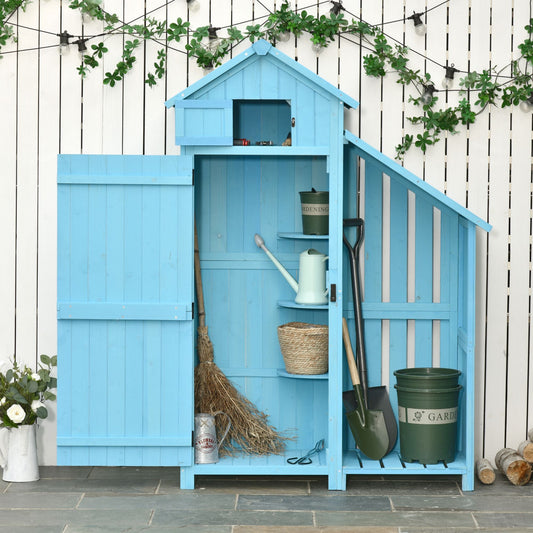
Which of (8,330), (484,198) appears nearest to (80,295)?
(8,330)

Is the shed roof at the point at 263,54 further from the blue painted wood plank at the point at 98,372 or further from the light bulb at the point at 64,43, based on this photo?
the blue painted wood plank at the point at 98,372

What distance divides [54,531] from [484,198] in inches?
113

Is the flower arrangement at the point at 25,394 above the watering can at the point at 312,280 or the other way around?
the other way around

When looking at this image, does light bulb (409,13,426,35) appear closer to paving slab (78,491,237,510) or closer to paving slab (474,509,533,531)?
paving slab (474,509,533,531)

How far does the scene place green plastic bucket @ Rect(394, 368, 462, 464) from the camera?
4664mm

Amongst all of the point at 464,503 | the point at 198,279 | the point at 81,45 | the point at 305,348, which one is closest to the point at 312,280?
A: the point at 305,348

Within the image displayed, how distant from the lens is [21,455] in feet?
15.6

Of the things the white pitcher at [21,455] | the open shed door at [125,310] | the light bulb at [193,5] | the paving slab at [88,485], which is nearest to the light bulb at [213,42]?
the light bulb at [193,5]

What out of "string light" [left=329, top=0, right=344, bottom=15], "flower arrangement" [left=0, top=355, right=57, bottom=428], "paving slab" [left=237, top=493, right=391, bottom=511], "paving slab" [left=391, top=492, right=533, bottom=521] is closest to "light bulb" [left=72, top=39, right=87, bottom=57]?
"string light" [left=329, top=0, right=344, bottom=15]

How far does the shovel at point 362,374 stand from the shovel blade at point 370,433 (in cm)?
6

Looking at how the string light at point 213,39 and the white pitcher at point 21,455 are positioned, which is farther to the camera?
the string light at point 213,39

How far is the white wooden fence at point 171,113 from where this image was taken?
16.5ft

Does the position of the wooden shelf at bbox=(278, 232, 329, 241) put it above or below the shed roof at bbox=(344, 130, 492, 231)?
below

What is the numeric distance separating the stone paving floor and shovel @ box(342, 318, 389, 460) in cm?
18
